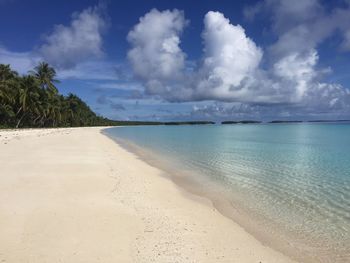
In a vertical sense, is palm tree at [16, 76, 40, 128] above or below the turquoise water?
above

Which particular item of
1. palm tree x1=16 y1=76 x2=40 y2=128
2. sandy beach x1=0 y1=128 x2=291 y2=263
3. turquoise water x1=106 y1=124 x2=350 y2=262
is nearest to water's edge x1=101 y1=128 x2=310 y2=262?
turquoise water x1=106 y1=124 x2=350 y2=262

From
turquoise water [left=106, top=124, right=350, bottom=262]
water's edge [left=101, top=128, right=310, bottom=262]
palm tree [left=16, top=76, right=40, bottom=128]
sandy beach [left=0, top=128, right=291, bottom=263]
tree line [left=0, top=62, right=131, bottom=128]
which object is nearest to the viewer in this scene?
sandy beach [left=0, top=128, right=291, bottom=263]

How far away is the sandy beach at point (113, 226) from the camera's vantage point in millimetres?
5234

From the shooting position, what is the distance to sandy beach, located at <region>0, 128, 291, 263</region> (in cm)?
523

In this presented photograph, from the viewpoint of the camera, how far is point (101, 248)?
5.36 meters

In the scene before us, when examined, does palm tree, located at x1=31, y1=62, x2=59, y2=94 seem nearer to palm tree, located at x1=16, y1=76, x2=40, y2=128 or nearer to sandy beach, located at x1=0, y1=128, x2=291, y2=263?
palm tree, located at x1=16, y1=76, x2=40, y2=128

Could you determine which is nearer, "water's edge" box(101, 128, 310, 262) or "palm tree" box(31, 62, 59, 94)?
"water's edge" box(101, 128, 310, 262)

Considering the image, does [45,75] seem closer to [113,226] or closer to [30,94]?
[30,94]

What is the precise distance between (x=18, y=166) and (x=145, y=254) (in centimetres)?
1048

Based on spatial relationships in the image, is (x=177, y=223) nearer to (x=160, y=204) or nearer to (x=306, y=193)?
(x=160, y=204)

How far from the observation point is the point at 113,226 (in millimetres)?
6469

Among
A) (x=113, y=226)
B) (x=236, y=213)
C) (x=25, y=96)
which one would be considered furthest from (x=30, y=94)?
(x=113, y=226)

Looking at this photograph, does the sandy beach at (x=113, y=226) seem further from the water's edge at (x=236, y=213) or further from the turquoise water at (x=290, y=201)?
the turquoise water at (x=290, y=201)

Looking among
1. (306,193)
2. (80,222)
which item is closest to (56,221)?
(80,222)
